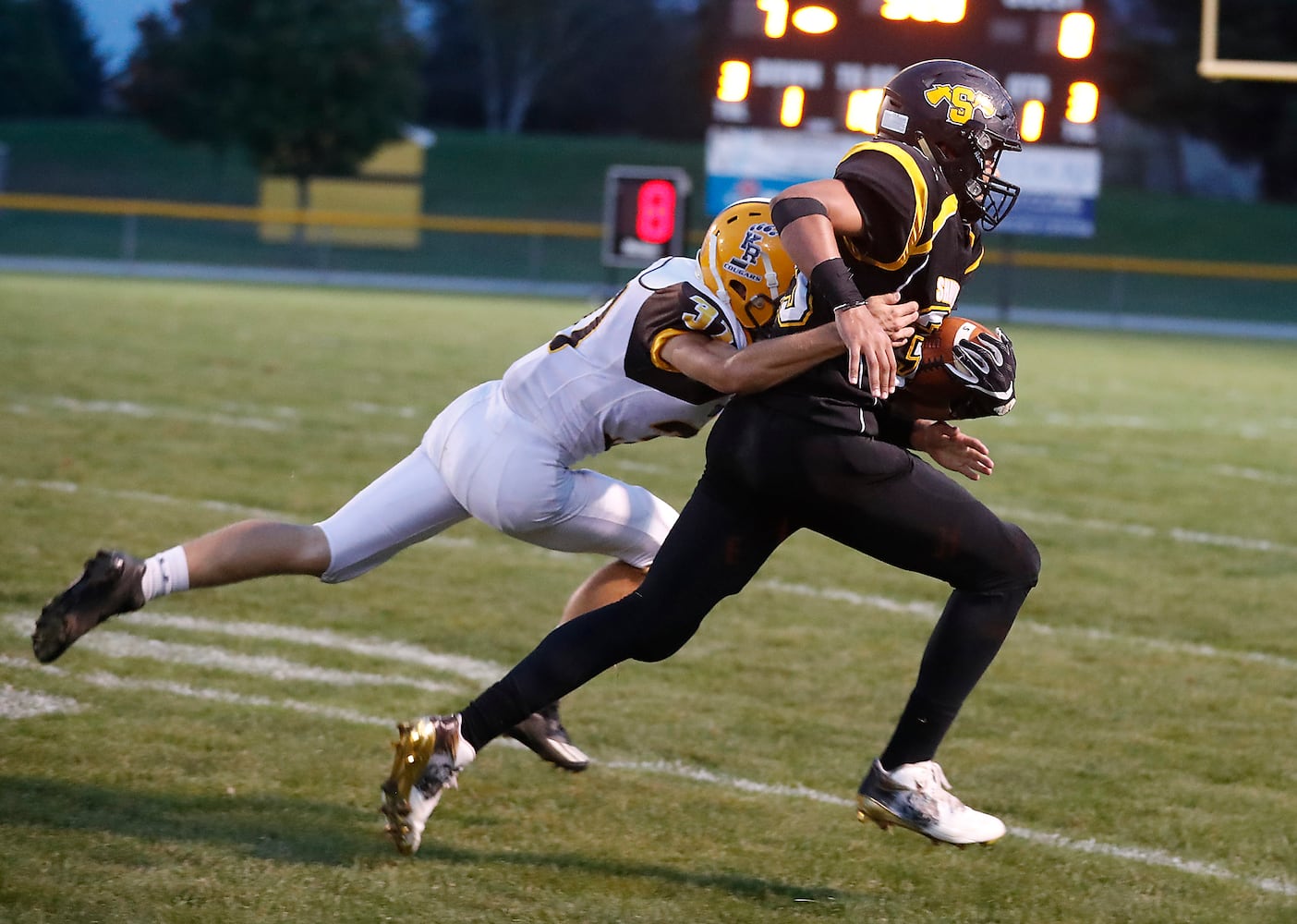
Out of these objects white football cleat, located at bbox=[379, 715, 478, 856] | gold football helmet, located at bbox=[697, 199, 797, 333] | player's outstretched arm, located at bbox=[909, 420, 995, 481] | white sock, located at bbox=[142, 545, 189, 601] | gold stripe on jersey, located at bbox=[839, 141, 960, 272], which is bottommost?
white football cleat, located at bbox=[379, 715, 478, 856]

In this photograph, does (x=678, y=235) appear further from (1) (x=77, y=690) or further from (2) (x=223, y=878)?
(2) (x=223, y=878)

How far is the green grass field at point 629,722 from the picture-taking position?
10.8 ft

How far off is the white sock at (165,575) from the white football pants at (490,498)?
308 millimetres

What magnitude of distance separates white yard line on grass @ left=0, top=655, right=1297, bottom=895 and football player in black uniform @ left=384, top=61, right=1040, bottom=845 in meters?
0.42

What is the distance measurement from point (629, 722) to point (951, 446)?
1253 millimetres

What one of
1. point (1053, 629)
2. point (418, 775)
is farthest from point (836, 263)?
point (1053, 629)

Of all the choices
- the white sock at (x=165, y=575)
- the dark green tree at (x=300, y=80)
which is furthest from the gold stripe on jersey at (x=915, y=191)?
the dark green tree at (x=300, y=80)

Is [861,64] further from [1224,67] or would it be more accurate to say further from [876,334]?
[876,334]

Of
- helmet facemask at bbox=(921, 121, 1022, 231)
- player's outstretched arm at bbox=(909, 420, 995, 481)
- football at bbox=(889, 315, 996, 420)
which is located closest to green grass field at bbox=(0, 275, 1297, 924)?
player's outstretched arm at bbox=(909, 420, 995, 481)

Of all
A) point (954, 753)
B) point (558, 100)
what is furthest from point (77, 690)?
point (558, 100)

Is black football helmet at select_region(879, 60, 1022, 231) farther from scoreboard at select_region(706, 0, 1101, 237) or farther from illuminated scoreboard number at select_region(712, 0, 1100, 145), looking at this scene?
scoreboard at select_region(706, 0, 1101, 237)

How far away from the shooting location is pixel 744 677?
4918 mm

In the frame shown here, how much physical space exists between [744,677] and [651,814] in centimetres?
124

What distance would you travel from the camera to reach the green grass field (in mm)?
3287
